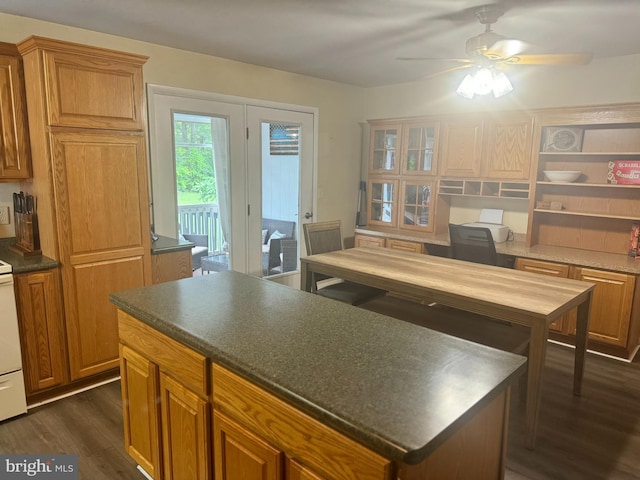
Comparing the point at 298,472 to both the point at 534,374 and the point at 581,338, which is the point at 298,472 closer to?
the point at 534,374

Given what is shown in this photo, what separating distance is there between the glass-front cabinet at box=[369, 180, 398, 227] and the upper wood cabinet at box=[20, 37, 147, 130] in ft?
9.58

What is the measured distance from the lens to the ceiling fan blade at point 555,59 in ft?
8.09

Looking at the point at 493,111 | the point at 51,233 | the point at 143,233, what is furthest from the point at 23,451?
the point at 493,111

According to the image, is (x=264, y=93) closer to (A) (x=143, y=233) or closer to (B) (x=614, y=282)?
(A) (x=143, y=233)

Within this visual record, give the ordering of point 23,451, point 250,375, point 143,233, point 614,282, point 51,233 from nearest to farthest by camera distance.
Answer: point 250,375 < point 23,451 < point 51,233 < point 143,233 < point 614,282

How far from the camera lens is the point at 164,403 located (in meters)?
1.70

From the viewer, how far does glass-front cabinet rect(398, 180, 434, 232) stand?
15.5 ft

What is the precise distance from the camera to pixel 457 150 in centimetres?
441

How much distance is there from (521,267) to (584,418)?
1429 mm

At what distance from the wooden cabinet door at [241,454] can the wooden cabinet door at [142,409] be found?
0.41 metres

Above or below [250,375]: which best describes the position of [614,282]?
below

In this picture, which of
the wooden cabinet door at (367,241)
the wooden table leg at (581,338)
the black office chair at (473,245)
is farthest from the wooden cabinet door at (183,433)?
the wooden cabinet door at (367,241)

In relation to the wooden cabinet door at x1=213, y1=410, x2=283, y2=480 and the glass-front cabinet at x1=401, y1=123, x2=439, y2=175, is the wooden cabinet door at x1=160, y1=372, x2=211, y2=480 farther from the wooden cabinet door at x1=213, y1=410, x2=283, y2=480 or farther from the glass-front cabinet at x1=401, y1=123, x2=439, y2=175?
the glass-front cabinet at x1=401, y1=123, x2=439, y2=175

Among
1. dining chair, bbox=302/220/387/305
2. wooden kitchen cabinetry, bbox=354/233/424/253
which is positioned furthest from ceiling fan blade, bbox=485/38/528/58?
wooden kitchen cabinetry, bbox=354/233/424/253
